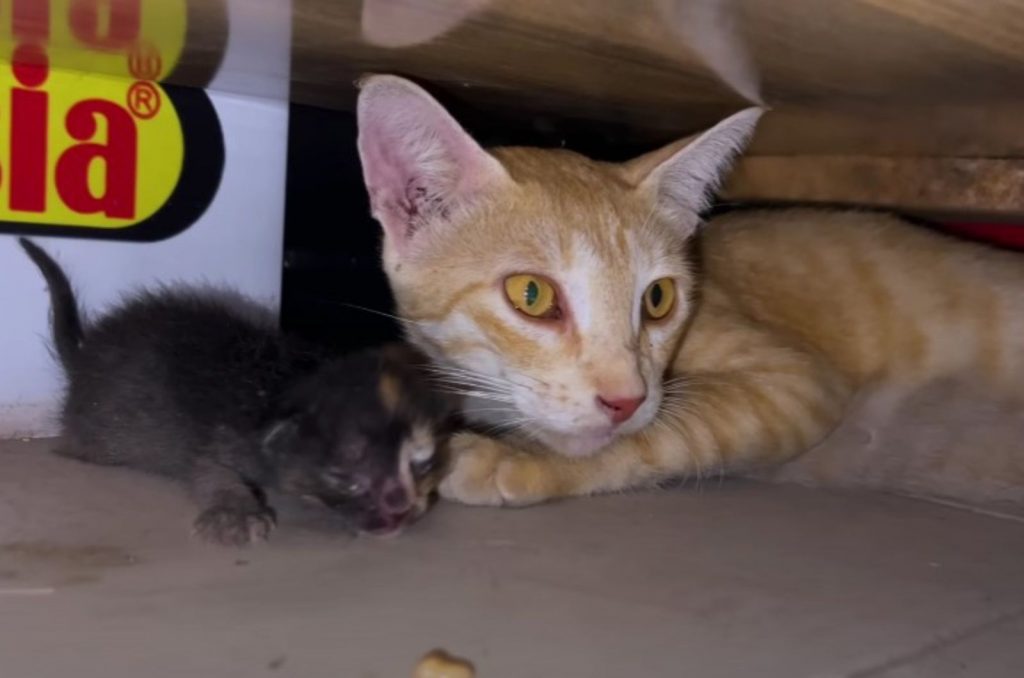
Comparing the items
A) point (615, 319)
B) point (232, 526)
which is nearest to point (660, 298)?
point (615, 319)

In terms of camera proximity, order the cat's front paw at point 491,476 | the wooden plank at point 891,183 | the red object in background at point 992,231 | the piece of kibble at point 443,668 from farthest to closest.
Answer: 1. the red object in background at point 992,231
2. the wooden plank at point 891,183
3. the cat's front paw at point 491,476
4. the piece of kibble at point 443,668

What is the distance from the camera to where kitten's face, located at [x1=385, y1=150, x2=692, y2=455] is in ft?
4.38

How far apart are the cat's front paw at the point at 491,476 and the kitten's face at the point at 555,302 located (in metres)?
0.06

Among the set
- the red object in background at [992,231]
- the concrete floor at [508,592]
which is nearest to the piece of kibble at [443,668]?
the concrete floor at [508,592]

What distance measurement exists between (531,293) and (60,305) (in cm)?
68

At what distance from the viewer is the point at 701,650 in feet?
2.96

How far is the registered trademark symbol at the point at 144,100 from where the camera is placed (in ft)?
5.33

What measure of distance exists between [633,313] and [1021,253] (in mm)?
1053

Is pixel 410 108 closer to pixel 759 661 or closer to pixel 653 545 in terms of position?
pixel 653 545

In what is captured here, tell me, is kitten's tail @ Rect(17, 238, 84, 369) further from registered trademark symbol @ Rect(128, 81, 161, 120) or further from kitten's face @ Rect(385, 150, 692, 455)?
kitten's face @ Rect(385, 150, 692, 455)

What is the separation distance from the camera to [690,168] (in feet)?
5.32

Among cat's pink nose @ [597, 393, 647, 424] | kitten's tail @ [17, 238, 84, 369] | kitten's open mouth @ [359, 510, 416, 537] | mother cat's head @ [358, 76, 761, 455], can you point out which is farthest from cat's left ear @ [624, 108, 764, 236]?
kitten's tail @ [17, 238, 84, 369]

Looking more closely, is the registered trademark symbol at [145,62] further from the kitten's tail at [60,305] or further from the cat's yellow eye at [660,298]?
the cat's yellow eye at [660,298]

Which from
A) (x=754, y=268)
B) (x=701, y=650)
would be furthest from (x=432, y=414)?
(x=754, y=268)
